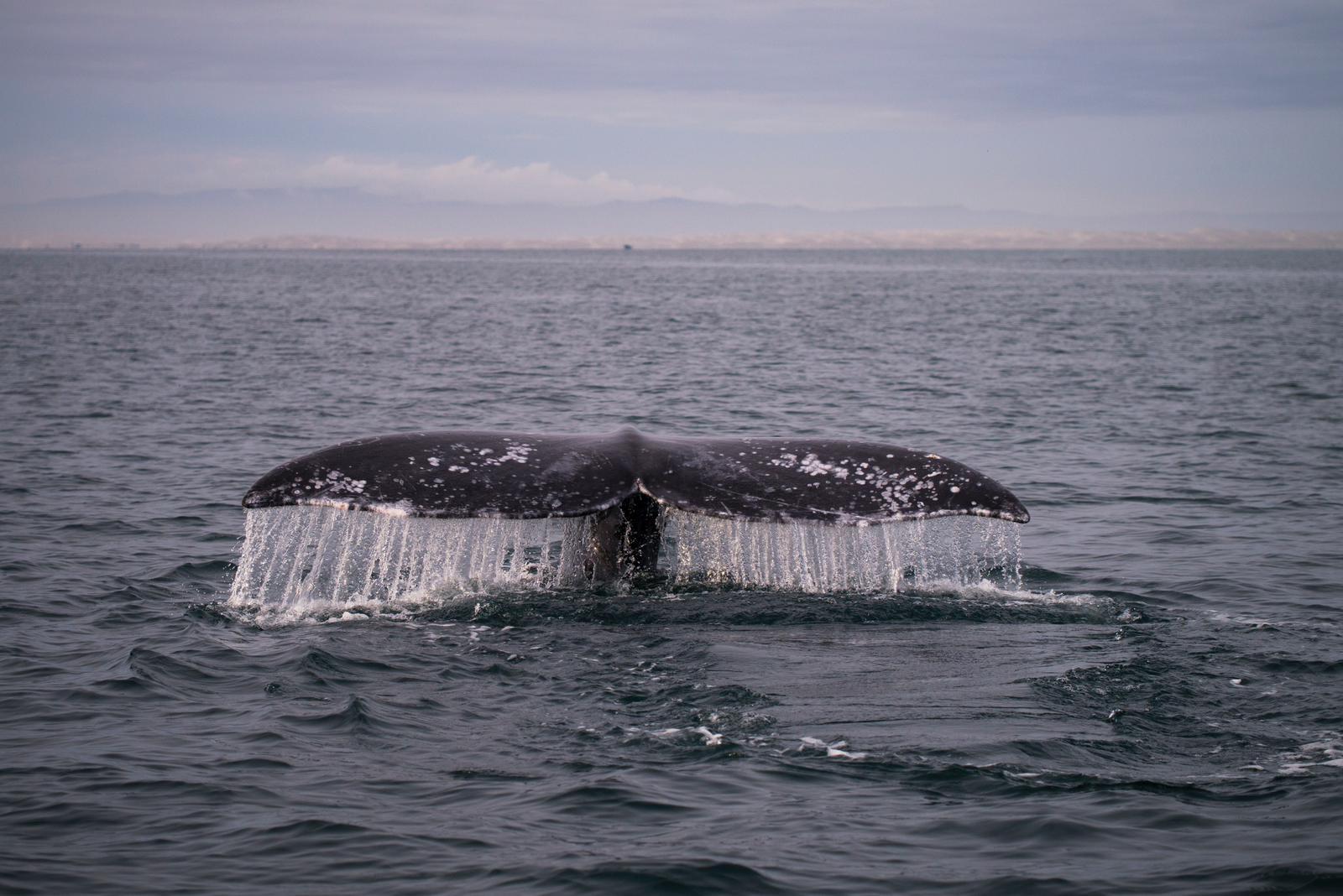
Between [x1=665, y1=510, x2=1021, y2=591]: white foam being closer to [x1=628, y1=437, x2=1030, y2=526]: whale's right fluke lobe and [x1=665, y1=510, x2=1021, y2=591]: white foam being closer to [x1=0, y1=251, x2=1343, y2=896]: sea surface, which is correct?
[x1=0, y1=251, x2=1343, y2=896]: sea surface

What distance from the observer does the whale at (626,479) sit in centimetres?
689

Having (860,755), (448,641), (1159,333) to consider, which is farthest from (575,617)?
(1159,333)

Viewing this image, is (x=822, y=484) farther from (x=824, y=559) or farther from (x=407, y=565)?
(x=407, y=565)

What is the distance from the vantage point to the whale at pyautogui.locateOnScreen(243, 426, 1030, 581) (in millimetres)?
6887

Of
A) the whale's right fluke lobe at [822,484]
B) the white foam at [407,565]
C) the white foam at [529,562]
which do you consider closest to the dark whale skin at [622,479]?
the whale's right fluke lobe at [822,484]

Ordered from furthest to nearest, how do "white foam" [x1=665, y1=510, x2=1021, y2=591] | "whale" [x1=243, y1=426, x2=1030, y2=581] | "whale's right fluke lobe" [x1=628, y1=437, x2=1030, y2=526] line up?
1. "white foam" [x1=665, y1=510, x2=1021, y2=591]
2. "whale's right fluke lobe" [x1=628, y1=437, x2=1030, y2=526]
3. "whale" [x1=243, y1=426, x2=1030, y2=581]

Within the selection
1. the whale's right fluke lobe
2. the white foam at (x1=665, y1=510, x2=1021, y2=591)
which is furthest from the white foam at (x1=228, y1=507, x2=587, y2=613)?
the whale's right fluke lobe

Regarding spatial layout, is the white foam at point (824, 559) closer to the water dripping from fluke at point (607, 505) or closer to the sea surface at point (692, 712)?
the water dripping from fluke at point (607, 505)

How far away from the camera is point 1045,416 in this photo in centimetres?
2078

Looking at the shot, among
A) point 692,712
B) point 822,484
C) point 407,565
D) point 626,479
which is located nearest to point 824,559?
point 822,484

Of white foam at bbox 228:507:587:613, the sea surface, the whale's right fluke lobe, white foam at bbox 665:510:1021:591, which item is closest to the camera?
the sea surface

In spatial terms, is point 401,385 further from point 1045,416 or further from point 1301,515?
point 1301,515

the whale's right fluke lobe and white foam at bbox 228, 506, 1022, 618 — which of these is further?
white foam at bbox 228, 506, 1022, 618

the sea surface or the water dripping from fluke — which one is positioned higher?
the water dripping from fluke
